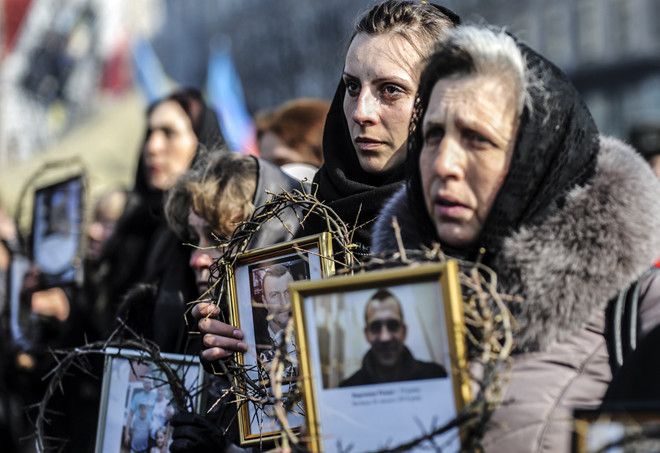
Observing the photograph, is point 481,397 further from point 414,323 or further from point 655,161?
point 655,161

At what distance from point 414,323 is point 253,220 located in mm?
944

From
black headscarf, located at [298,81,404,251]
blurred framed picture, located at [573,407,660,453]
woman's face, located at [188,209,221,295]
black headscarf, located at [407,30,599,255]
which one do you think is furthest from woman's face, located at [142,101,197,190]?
blurred framed picture, located at [573,407,660,453]

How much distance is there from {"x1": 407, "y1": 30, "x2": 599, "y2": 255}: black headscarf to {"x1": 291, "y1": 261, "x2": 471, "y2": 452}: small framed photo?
0.94 feet

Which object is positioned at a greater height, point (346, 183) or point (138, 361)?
point (346, 183)

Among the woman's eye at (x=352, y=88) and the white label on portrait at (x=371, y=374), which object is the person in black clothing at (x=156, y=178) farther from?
the white label on portrait at (x=371, y=374)

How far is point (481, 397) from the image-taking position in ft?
7.05

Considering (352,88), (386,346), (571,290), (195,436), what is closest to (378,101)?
(352,88)

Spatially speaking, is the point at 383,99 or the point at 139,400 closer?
the point at 383,99

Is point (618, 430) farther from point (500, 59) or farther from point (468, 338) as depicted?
point (500, 59)

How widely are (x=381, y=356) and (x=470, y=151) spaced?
0.46 meters

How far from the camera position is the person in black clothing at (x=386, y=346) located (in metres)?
2.25

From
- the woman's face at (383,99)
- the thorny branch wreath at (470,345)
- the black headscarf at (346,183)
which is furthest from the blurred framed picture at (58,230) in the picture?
the thorny branch wreath at (470,345)

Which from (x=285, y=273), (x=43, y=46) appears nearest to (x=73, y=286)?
(x=285, y=273)

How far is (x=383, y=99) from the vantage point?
11.1 ft
